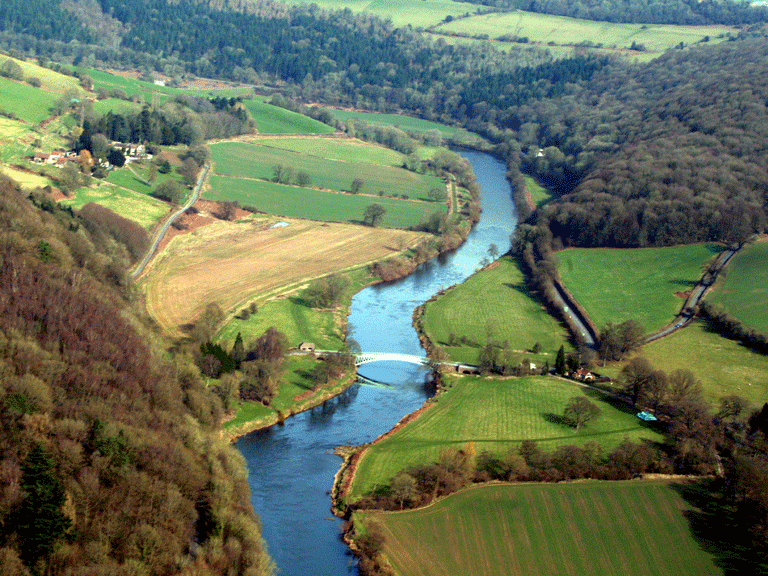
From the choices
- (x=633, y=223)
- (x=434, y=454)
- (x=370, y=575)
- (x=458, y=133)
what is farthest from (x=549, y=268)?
(x=458, y=133)

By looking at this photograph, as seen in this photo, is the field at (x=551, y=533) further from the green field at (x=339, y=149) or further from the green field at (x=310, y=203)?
the green field at (x=339, y=149)

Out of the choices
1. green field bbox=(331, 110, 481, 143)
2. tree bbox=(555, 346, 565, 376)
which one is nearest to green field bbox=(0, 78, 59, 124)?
green field bbox=(331, 110, 481, 143)

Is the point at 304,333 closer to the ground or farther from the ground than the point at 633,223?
closer to the ground

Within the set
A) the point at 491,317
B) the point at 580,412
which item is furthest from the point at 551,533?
the point at 491,317

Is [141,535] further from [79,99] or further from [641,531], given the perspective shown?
[79,99]

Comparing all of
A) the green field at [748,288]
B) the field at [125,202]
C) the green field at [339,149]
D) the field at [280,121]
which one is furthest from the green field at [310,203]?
the green field at [748,288]
